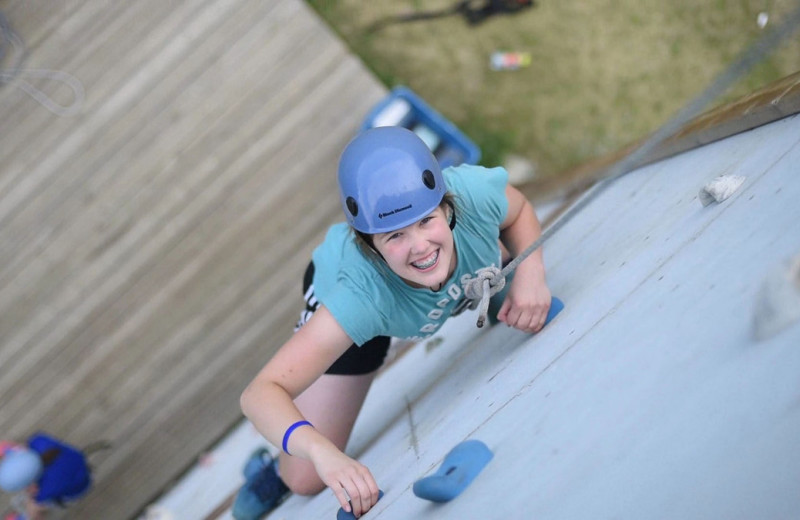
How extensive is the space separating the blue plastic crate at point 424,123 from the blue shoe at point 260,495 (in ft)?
6.32

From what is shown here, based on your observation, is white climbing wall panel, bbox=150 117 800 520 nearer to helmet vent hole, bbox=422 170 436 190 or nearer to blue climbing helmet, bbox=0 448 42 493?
helmet vent hole, bbox=422 170 436 190

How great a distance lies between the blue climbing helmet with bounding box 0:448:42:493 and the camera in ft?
10.8

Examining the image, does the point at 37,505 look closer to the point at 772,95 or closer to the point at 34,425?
the point at 34,425

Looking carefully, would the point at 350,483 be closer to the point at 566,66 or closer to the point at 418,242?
the point at 418,242

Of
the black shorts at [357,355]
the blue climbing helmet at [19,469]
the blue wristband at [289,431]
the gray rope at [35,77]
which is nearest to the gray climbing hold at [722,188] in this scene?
the blue wristband at [289,431]

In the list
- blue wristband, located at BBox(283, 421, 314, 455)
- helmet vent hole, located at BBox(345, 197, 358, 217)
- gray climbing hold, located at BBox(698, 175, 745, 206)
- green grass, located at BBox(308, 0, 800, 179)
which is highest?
helmet vent hole, located at BBox(345, 197, 358, 217)

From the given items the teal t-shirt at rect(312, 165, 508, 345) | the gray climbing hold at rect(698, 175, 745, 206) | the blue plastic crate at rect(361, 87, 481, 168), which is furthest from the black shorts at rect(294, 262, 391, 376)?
the blue plastic crate at rect(361, 87, 481, 168)

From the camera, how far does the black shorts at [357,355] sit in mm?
2414

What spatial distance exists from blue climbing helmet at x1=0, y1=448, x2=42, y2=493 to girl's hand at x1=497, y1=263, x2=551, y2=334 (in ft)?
8.73


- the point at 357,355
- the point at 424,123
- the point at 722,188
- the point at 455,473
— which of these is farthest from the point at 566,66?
the point at 455,473

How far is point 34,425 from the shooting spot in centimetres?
374

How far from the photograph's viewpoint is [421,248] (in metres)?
1.66

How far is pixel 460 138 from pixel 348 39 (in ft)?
4.59

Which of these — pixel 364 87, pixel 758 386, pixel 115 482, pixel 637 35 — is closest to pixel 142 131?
pixel 364 87
